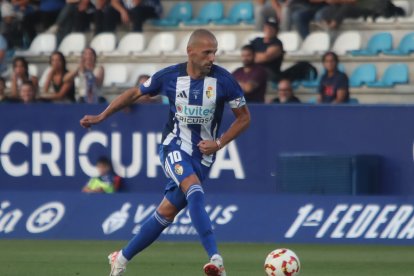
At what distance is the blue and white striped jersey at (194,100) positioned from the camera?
8898 millimetres

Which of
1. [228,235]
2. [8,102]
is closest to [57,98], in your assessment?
[8,102]

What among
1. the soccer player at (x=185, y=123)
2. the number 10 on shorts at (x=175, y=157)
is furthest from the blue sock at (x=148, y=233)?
the number 10 on shorts at (x=175, y=157)

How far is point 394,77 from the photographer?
16.5 meters

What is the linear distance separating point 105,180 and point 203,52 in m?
6.04

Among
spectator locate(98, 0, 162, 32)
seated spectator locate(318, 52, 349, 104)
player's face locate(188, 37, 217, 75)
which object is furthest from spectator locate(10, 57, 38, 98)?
player's face locate(188, 37, 217, 75)

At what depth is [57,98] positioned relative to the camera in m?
16.1

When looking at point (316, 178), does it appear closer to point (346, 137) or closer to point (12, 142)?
point (346, 137)

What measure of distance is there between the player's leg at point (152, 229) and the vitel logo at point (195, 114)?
0.59 metres

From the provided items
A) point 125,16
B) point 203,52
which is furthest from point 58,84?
point 203,52

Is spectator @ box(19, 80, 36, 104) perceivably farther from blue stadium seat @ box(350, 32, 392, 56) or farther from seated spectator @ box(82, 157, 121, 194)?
blue stadium seat @ box(350, 32, 392, 56)

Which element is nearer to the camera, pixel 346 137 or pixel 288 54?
pixel 346 137

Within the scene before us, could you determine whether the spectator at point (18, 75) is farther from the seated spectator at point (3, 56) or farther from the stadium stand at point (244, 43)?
the seated spectator at point (3, 56)

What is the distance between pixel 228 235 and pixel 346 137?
72.9 inches

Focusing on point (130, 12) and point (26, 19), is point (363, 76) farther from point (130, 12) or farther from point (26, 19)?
point (26, 19)
